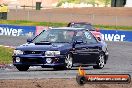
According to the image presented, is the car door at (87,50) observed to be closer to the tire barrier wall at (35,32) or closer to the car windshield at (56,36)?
the car windshield at (56,36)

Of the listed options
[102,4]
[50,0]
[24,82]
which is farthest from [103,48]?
[50,0]

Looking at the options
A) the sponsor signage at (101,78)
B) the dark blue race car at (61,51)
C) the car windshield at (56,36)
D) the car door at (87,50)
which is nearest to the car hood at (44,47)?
the dark blue race car at (61,51)

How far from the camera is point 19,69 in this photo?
20.1 meters

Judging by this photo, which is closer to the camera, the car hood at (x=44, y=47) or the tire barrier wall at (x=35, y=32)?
the car hood at (x=44, y=47)

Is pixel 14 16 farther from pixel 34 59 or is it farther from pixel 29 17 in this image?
pixel 34 59

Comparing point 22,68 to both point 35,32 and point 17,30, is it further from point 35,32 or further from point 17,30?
point 17,30

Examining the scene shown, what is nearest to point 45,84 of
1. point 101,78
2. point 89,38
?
point 101,78

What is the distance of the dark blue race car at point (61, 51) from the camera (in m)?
19.5

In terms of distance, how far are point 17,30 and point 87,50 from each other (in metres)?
28.8

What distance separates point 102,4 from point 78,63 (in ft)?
259

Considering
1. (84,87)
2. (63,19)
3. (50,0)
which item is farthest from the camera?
(50,0)

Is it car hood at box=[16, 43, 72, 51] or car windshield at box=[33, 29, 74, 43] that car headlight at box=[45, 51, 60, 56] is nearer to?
car hood at box=[16, 43, 72, 51]

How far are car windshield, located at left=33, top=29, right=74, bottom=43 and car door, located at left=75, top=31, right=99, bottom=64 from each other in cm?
41

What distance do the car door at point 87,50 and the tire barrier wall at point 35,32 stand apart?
23976mm
